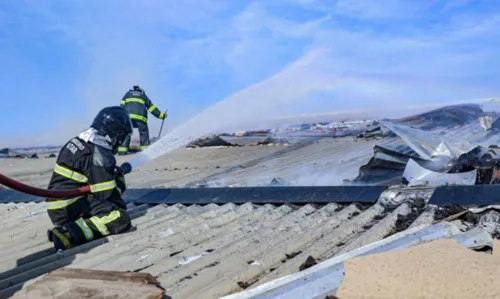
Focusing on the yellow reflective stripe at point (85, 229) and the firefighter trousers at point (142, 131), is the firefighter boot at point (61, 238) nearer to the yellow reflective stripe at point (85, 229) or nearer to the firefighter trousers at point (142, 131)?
the yellow reflective stripe at point (85, 229)

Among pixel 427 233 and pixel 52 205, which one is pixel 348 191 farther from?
pixel 52 205

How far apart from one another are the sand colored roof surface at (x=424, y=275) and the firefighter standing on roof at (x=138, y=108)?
33.3 ft

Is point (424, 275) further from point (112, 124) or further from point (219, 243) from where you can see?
point (112, 124)

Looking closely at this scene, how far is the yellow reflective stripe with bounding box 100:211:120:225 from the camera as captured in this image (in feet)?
14.6

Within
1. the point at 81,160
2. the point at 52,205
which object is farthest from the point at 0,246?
the point at 81,160

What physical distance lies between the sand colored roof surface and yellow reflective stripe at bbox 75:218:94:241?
100 inches

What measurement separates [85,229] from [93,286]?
70.3 inches

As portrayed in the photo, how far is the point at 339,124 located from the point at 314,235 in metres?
13.0

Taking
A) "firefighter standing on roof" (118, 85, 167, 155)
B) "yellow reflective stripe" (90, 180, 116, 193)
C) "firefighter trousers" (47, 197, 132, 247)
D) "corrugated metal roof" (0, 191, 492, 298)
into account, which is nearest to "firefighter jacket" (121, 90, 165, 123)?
"firefighter standing on roof" (118, 85, 167, 155)

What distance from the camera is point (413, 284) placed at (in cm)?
237

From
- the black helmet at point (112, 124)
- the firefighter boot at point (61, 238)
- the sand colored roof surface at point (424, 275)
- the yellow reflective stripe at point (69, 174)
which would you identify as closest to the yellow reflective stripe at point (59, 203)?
the yellow reflective stripe at point (69, 174)

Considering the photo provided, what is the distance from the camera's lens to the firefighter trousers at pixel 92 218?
4336 millimetres

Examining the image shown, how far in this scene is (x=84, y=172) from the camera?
446cm

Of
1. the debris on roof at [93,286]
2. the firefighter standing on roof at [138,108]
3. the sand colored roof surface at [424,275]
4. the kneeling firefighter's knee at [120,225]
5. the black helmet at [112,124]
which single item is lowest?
the sand colored roof surface at [424,275]
